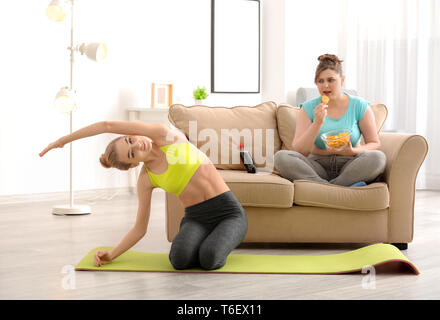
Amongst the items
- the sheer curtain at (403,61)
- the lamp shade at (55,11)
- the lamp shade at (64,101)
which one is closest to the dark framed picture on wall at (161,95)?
the lamp shade at (64,101)

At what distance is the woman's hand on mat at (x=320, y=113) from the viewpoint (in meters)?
3.05

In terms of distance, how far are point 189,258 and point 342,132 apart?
1.15m

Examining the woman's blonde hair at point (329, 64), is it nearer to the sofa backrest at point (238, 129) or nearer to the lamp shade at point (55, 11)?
the sofa backrest at point (238, 129)

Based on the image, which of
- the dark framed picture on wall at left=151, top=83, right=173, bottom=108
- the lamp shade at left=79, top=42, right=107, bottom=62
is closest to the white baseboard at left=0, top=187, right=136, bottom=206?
the dark framed picture on wall at left=151, top=83, right=173, bottom=108

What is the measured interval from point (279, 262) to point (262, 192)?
0.41m

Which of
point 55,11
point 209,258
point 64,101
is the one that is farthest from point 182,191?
point 55,11

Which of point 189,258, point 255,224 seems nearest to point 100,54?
point 255,224

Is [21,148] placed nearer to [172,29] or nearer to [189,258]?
[172,29]

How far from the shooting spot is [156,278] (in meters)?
2.45

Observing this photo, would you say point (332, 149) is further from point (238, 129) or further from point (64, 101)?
point (64, 101)

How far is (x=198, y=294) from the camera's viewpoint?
7.28 ft

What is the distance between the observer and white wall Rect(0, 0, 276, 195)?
15.1 feet

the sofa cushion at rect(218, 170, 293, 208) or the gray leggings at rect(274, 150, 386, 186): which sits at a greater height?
the gray leggings at rect(274, 150, 386, 186)

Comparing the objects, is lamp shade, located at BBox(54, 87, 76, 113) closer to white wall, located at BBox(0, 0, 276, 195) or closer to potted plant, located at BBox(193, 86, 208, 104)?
white wall, located at BBox(0, 0, 276, 195)
